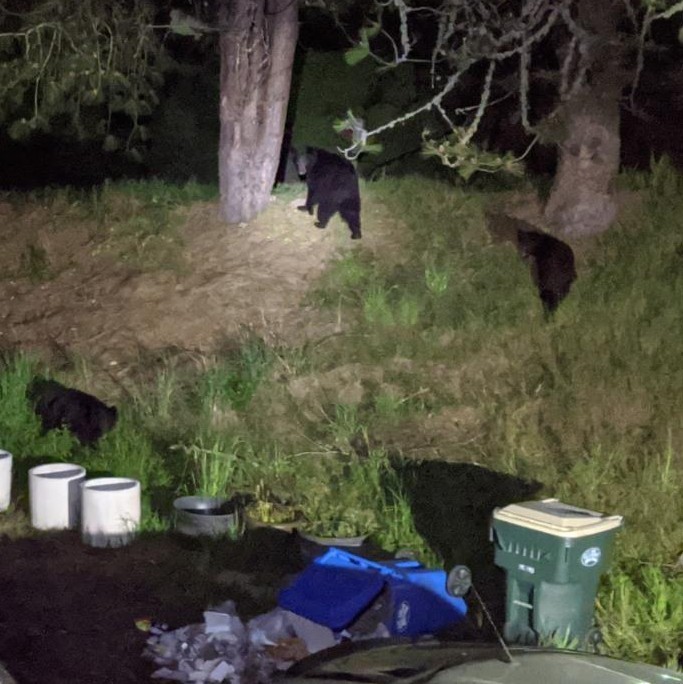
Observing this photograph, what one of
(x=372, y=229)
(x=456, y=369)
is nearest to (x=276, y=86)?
(x=372, y=229)

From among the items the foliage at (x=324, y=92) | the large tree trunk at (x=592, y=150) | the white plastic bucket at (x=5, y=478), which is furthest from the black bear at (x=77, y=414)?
the foliage at (x=324, y=92)

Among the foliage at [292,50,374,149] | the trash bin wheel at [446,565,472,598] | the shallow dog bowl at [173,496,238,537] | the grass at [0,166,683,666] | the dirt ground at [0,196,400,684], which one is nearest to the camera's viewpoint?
the trash bin wheel at [446,565,472,598]

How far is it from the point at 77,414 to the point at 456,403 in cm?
252

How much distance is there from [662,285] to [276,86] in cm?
411

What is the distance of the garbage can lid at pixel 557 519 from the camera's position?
14.3 ft

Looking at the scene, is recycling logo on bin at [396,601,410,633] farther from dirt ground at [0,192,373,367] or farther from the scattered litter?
dirt ground at [0,192,373,367]

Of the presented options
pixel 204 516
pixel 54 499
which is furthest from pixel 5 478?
pixel 204 516

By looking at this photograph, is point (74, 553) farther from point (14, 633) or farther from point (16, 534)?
point (14, 633)

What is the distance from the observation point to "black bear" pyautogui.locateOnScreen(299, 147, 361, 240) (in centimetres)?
1020

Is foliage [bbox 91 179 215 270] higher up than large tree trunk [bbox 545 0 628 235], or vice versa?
large tree trunk [bbox 545 0 628 235]

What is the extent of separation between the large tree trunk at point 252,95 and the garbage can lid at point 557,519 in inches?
254

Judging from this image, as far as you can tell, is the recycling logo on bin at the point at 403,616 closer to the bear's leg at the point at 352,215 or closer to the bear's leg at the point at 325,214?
the bear's leg at the point at 352,215

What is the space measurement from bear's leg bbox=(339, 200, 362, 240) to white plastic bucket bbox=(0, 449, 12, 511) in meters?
4.61

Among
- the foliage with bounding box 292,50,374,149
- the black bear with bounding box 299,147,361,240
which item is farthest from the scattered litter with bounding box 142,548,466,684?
the foliage with bounding box 292,50,374,149
